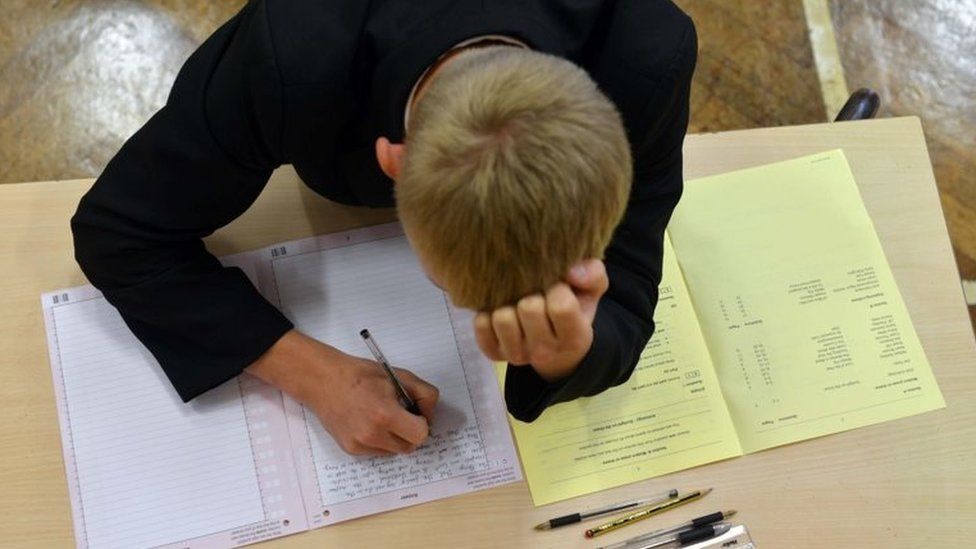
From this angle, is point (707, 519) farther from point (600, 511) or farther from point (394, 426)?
point (394, 426)

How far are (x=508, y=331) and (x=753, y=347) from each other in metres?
0.43

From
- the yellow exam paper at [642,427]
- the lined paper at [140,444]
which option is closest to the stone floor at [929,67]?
the yellow exam paper at [642,427]

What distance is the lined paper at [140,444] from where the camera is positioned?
0.80 meters

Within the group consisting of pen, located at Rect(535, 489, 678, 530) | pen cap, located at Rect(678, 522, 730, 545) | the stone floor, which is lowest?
pen cap, located at Rect(678, 522, 730, 545)

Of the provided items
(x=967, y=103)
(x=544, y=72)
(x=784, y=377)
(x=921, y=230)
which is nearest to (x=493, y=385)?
(x=784, y=377)

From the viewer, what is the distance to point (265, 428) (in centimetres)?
83

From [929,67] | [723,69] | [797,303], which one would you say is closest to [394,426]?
[797,303]

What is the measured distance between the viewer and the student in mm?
502

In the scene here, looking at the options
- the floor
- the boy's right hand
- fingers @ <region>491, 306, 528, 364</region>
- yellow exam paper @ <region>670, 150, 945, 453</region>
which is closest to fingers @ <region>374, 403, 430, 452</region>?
the boy's right hand

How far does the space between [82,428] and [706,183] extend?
0.71 metres

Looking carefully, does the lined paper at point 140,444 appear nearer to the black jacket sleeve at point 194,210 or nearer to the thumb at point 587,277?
the black jacket sleeve at point 194,210

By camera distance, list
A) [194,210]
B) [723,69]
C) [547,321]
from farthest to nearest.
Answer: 1. [723,69]
2. [194,210]
3. [547,321]

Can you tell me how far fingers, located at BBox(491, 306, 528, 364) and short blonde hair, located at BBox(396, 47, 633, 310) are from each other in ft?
0.09

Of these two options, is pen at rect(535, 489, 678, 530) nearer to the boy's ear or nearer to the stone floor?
the boy's ear
